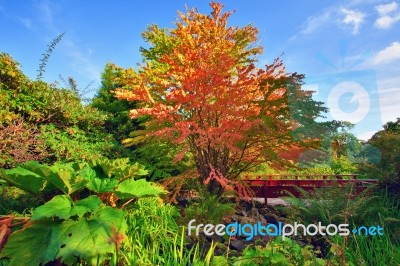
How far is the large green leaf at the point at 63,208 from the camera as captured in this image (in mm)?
2570

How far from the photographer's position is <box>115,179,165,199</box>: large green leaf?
129 inches

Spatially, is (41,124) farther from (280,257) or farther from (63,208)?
(280,257)

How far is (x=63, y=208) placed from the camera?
273 cm

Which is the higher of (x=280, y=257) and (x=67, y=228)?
(x=67, y=228)

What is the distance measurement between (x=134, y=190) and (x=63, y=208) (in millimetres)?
825

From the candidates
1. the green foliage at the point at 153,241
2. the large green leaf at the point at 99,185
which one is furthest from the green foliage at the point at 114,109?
the large green leaf at the point at 99,185

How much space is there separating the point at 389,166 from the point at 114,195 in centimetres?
532

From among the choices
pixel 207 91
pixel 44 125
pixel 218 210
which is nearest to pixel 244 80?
pixel 207 91

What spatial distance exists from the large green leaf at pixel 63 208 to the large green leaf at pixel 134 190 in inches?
16.7

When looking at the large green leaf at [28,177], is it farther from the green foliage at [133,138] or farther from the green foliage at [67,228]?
the green foliage at [133,138]

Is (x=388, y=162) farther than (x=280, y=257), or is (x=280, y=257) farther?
(x=388, y=162)

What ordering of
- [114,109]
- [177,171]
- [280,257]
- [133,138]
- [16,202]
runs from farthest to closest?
[114,109] < [177,171] < [133,138] < [16,202] < [280,257]

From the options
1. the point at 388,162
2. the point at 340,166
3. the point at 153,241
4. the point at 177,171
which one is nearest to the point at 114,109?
the point at 177,171

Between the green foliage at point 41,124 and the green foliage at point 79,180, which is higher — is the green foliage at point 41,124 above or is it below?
above
